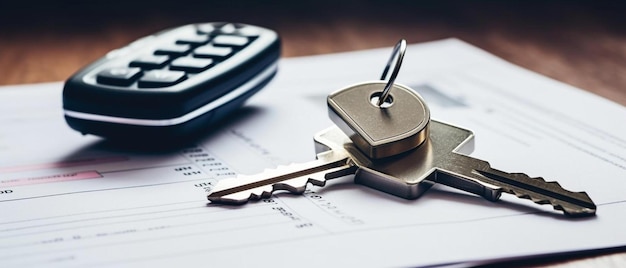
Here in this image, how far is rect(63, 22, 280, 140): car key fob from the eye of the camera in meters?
0.52

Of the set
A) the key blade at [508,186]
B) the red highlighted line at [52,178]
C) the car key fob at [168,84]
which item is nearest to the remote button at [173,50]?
the car key fob at [168,84]

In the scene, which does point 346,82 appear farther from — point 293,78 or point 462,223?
point 462,223

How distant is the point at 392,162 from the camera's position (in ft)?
1.53

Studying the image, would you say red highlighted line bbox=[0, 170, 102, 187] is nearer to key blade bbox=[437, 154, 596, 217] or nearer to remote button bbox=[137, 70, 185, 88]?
remote button bbox=[137, 70, 185, 88]

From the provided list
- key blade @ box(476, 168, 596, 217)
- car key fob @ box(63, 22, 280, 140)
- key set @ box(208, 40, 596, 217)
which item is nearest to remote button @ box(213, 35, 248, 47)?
car key fob @ box(63, 22, 280, 140)

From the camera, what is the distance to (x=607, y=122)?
564 mm

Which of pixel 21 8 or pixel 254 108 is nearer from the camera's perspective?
pixel 254 108

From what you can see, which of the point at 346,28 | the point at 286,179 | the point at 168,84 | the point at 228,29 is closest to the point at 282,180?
the point at 286,179

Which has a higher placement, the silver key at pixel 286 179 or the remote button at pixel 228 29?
the remote button at pixel 228 29

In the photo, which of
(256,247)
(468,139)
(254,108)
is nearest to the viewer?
(256,247)

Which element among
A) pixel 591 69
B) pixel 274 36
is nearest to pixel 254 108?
pixel 274 36

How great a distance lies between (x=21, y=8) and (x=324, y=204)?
614 mm

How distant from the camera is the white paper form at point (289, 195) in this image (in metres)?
0.38

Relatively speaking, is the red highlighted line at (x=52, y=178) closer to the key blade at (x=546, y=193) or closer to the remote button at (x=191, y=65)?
the remote button at (x=191, y=65)
